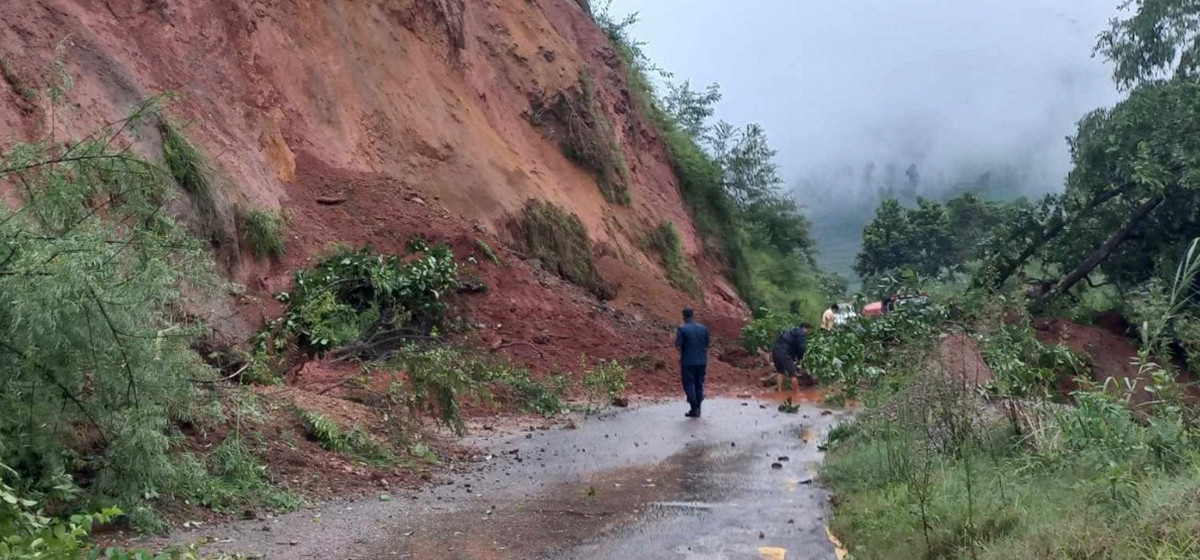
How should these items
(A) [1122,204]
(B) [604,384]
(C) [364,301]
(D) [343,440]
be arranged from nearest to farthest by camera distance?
(D) [343,440], (C) [364,301], (B) [604,384], (A) [1122,204]

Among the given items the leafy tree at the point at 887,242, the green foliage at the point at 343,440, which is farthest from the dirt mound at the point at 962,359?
the leafy tree at the point at 887,242

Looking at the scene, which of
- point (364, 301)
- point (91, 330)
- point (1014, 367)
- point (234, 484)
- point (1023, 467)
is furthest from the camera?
point (364, 301)

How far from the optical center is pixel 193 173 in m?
13.6

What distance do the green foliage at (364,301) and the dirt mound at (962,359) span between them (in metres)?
6.51

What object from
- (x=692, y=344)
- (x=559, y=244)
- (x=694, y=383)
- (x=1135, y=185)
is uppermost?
(x=1135, y=185)

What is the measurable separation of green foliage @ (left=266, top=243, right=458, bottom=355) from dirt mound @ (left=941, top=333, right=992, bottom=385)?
6508 millimetres

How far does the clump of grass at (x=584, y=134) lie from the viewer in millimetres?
27562

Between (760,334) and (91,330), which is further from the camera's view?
(760,334)

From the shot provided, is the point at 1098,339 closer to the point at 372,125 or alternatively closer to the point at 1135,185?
the point at 1135,185

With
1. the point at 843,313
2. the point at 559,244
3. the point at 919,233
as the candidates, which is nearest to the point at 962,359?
the point at 843,313

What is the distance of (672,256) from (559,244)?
672 cm

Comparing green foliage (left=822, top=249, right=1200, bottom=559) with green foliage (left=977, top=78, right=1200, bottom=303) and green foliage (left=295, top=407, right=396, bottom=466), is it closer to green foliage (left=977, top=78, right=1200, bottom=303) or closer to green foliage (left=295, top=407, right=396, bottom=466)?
green foliage (left=295, top=407, right=396, bottom=466)

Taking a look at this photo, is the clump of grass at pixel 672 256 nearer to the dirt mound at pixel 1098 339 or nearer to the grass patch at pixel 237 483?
the dirt mound at pixel 1098 339

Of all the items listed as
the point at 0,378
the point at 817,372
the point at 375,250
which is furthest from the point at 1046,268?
the point at 0,378
